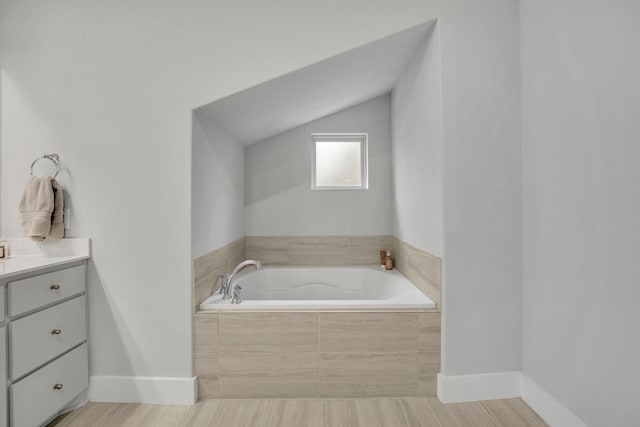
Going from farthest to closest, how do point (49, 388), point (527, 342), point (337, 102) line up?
point (337, 102) → point (527, 342) → point (49, 388)

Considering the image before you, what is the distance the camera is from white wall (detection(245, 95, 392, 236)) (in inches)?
140

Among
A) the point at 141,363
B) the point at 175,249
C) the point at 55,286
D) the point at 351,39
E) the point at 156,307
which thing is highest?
the point at 351,39

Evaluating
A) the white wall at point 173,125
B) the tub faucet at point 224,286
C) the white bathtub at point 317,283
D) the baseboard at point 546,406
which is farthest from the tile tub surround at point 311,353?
the white bathtub at point 317,283

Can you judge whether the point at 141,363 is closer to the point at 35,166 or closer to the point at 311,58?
the point at 35,166

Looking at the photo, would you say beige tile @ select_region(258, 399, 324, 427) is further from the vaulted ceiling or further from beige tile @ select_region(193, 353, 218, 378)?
the vaulted ceiling

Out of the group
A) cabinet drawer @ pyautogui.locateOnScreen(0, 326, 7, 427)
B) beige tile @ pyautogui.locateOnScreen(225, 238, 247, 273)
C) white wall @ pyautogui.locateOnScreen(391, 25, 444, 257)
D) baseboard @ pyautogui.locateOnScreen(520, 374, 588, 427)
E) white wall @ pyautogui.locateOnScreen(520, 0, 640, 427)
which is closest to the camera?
white wall @ pyautogui.locateOnScreen(520, 0, 640, 427)

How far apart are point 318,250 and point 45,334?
215cm

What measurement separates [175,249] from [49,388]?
0.86 metres

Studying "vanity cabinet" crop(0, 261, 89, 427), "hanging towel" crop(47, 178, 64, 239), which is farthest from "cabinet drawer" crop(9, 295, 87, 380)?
"hanging towel" crop(47, 178, 64, 239)

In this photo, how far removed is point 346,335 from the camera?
2.20m

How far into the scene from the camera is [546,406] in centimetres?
195

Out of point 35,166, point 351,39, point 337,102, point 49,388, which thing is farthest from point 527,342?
point 35,166

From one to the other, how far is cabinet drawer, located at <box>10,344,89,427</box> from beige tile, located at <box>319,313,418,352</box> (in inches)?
51.5

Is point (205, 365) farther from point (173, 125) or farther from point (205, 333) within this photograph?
point (173, 125)
